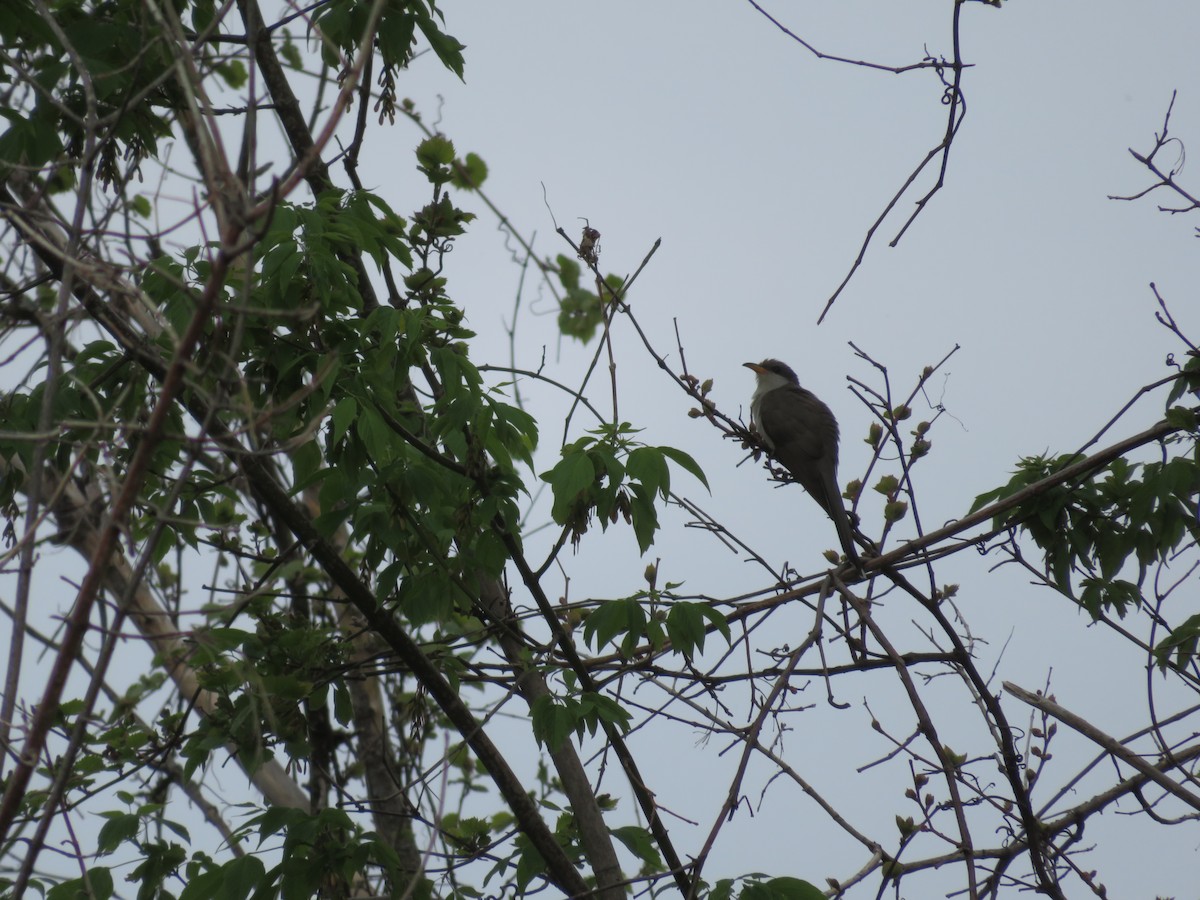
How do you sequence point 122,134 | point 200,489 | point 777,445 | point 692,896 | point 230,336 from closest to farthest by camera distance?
point 692,896
point 230,336
point 200,489
point 122,134
point 777,445

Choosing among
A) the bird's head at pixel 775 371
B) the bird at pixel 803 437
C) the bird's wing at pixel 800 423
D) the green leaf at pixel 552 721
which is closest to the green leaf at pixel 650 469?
the green leaf at pixel 552 721

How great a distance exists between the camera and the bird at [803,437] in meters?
6.15

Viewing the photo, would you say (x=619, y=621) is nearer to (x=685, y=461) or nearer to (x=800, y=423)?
(x=685, y=461)

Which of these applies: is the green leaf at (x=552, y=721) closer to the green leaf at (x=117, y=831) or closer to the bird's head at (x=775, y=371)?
the green leaf at (x=117, y=831)

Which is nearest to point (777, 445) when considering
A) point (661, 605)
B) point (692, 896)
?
point (661, 605)

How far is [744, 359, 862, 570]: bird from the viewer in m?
6.15

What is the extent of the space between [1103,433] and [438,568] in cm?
251

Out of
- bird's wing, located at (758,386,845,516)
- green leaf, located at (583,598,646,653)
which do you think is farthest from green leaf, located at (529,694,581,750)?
bird's wing, located at (758,386,845,516)

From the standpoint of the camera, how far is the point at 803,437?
7.00m

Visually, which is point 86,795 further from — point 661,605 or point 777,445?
point 777,445

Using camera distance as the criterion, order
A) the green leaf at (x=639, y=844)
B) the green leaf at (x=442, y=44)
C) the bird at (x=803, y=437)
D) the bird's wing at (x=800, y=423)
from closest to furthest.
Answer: the green leaf at (x=639, y=844)
the green leaf at (x=442, y=44)
the bird at (x=803, y=437)
the bird's wing at (x=800, y=423)

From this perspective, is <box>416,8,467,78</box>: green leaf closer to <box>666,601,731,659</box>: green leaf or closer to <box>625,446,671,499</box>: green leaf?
<box>625,446,671,499</box>: green leaf

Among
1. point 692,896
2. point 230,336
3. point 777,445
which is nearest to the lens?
point 692,896

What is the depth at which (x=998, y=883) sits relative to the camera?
13.1ft
